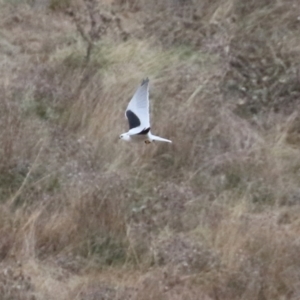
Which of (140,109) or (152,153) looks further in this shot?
(152,153)

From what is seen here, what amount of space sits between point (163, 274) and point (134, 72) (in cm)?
247

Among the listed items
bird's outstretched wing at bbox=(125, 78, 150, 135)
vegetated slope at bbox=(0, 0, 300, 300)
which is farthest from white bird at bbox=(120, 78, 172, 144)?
vegetated slope at bbox=(0, 0, 300, 300)

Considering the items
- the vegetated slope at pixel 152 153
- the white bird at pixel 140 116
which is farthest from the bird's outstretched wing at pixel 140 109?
the vegetated slope at pixel 152 153

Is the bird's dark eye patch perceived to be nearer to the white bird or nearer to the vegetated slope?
the white bird

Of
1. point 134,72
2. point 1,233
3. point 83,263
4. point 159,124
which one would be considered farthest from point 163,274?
point 134,72

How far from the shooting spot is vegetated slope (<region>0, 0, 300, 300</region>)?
6312 mm

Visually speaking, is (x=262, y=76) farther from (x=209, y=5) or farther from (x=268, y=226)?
(x=268, y=226)

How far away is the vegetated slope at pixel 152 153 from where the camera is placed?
249 inches

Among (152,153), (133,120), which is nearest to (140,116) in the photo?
(133,120)

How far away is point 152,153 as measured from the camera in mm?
7418

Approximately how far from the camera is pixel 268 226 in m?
6.48

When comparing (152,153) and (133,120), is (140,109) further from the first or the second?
(152,153)

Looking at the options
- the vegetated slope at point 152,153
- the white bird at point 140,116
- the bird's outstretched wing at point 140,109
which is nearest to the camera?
the white bird at point 140,116

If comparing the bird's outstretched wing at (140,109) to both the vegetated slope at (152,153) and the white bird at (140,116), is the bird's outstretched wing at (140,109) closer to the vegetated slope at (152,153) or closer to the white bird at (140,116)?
the white bird at (140,116)
